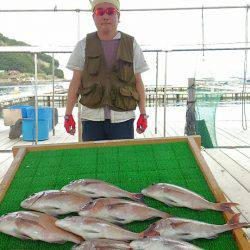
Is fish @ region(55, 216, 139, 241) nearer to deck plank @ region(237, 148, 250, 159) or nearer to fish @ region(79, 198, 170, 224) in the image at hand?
fish @ region(79, 198, 170, 224)

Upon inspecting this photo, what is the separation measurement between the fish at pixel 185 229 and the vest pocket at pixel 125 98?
1323 mm

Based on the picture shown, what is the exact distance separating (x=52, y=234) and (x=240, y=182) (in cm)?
231

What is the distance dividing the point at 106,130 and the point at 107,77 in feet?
1.31

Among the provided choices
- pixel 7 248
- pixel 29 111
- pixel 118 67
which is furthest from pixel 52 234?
pixel 29 111

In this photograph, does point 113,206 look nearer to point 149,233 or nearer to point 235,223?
point 149,233

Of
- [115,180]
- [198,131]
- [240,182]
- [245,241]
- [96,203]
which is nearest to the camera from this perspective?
[245,241]

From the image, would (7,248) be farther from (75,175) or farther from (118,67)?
(118,67)

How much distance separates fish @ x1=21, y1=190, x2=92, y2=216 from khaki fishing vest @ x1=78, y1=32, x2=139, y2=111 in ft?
3.61

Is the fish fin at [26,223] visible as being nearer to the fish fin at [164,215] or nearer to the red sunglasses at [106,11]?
the fish fin at [164,215]

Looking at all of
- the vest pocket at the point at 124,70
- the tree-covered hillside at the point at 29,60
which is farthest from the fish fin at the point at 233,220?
the tree-covered hillside at the point at 29,60

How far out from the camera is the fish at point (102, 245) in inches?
58.6

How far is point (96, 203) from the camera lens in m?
1.82

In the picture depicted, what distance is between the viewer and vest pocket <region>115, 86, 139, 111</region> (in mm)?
2883

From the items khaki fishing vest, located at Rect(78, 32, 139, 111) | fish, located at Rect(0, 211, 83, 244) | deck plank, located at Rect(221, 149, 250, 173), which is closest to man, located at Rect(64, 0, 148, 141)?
khaki fishing vest, located at Rect(78, 32, 139, 111)
